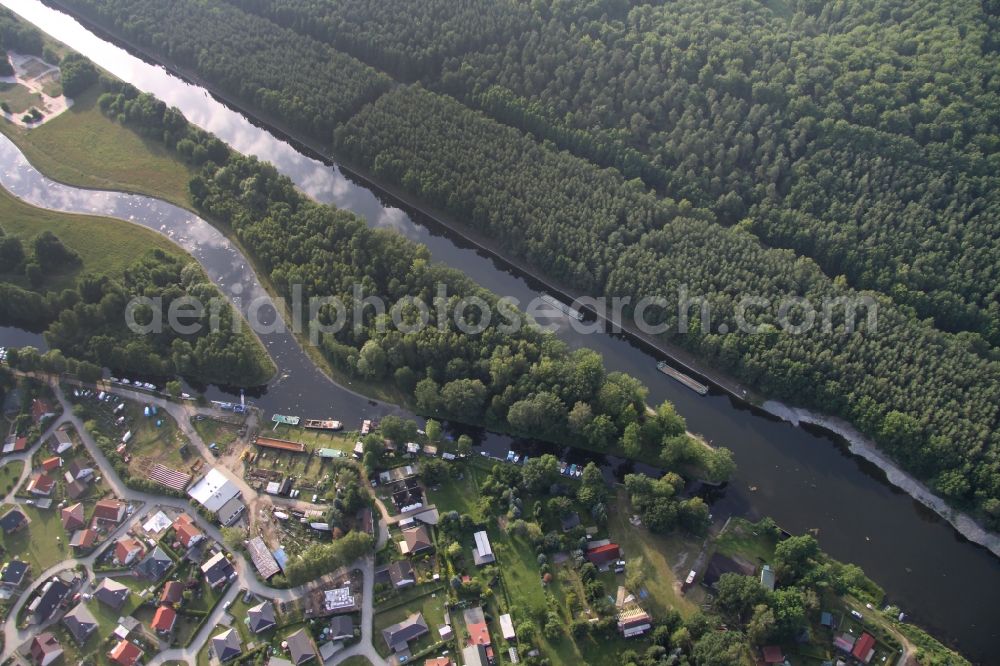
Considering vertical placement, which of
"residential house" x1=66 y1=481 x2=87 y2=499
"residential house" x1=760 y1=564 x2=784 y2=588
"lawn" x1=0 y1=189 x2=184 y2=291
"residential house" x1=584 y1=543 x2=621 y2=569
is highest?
"residential house" x1=760 y1=564 x2=784 y2=588

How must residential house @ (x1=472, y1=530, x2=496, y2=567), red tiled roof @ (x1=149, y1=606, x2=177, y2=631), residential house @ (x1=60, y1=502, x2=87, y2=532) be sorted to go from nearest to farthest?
red tiled roof @ (x1=149, y1=606, x2=177, y2=631), residential house @ (x1=472, y1=530, x2=496, y2=567), residential house @ (x1=60, y1=502, x2=87, y2=532)

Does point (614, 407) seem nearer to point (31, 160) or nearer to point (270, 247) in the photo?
point (270, 247)

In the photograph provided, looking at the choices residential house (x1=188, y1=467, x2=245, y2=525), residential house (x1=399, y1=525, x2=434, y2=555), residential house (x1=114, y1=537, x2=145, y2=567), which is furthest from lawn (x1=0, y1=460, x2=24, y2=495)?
residential house (x1=399, y1=525, x2=434, y2=555)

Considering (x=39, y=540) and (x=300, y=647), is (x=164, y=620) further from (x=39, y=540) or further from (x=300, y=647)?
(x=39, y=540)

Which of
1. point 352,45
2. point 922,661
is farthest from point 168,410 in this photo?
point 922,661

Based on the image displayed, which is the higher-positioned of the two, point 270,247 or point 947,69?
point 947,69

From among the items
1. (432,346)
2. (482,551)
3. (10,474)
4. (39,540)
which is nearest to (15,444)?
(10,474)

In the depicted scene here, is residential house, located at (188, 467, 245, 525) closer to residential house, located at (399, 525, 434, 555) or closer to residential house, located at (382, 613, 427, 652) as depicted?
residential house, located at (399, 525, 434, 555)
